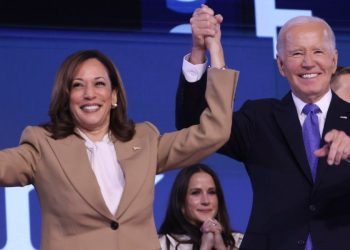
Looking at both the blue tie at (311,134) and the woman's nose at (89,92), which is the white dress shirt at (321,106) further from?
the woman's nose at (89,92)

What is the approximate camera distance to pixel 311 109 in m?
2.82

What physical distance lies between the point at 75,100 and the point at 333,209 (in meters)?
0.83

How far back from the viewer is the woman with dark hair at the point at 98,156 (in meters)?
2.57

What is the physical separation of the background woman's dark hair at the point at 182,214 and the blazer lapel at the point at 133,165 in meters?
1.35

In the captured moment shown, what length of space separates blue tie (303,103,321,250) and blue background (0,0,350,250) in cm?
189

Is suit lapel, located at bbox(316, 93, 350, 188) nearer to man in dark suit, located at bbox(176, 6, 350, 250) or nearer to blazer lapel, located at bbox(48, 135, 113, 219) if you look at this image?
man in dark suit, located at bbox(176, 6, 350, 250)

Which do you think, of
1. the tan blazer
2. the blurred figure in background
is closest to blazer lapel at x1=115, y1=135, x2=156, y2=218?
the tan blazer

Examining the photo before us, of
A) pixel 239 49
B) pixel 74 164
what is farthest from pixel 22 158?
pixel 239 49

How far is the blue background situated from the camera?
448 cm

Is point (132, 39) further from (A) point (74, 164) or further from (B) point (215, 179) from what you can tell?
(A) point (74, 164)

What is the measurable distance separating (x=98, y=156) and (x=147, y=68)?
205cm

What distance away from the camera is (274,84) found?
190 inches

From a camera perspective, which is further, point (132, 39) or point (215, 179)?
point (132, 39)

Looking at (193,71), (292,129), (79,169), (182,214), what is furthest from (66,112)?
(182,214)
